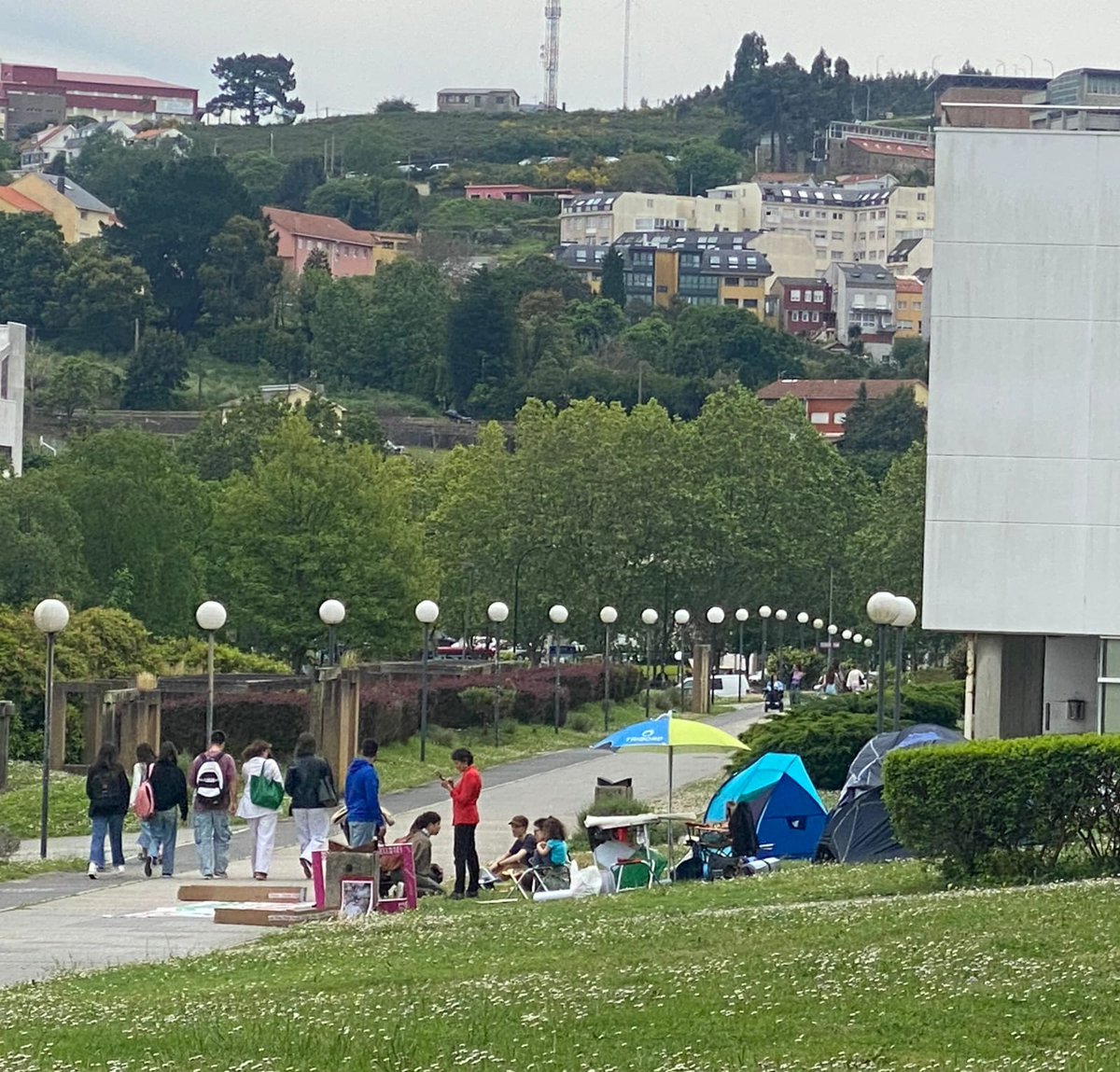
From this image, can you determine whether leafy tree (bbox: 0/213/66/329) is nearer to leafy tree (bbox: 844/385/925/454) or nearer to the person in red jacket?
leafy tree (bbox: 844/385/925/454)

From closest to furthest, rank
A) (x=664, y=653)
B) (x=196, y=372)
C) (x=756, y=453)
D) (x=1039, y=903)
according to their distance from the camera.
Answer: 1. (x=1039, y=903)
2. (x=664, y=653)
3. (x=756, y=453)
4. (x=196, y=372)

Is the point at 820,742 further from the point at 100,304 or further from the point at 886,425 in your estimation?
the point at 100,304

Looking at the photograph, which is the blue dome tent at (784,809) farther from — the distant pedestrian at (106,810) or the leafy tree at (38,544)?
the leafy tree at (38,544)

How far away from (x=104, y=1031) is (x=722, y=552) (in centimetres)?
6743

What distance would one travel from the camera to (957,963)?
1241 centimetres

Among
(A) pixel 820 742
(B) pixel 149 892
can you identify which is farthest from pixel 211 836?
(A) pixel 820 742

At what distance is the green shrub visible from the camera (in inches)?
1278

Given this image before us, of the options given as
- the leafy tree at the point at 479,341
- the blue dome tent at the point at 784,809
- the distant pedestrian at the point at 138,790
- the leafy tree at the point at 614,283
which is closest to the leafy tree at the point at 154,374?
the leafy tree at the point at 479,341

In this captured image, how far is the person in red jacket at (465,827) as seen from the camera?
67.5 ft

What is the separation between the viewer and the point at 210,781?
72.3 feet

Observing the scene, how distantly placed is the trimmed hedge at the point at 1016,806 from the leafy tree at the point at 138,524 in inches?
1898

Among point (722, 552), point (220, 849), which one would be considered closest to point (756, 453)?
point (722, 552)

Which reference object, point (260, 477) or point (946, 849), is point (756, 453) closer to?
point (260, 477)

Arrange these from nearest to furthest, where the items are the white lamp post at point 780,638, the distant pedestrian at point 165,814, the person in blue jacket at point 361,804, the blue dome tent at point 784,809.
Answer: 1. the person in blue jacket at point 361,804
2. the distant pedestrian at point 165,814
3. the blue dome tent at point 784,809
4. the white lamp post at point 780,638
